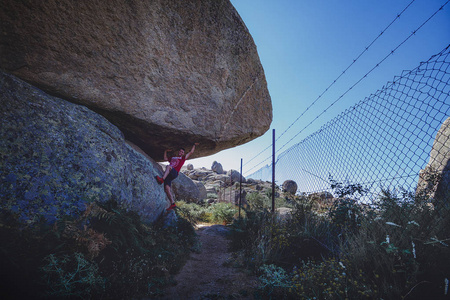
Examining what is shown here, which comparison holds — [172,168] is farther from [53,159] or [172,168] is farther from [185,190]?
[185,190]

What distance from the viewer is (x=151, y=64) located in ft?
16.7

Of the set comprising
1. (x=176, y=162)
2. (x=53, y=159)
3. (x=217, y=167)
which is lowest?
(x=53, y=159)

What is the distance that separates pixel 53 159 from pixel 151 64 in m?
3.11

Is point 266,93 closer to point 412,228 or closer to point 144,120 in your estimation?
point 144,120

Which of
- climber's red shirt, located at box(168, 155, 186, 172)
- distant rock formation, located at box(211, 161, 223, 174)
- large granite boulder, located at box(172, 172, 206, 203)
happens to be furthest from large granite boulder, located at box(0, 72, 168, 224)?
distant rock formation, located at box(211, 161, 223, 174)

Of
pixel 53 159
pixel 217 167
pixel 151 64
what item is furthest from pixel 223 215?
pixel 217 167

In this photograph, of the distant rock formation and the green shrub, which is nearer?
the green shrub

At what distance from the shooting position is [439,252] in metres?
2.49

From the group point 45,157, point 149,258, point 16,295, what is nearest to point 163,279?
point 149,258

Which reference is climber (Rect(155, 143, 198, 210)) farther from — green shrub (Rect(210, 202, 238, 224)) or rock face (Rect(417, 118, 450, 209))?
rock face (Rect(417, 118, 450, 209))

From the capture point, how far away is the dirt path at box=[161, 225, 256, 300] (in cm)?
298

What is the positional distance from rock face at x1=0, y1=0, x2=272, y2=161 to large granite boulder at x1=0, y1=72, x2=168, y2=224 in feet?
2.96

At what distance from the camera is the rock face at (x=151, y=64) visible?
406cm

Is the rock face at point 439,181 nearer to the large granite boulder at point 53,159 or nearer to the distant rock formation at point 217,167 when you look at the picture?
the large granite boulder at point 53,159
